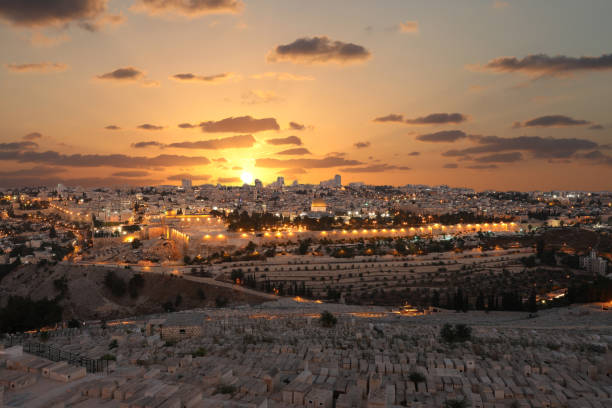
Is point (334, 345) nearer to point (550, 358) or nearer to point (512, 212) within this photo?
point (550, 358)

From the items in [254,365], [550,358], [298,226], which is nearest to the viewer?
[254,365]

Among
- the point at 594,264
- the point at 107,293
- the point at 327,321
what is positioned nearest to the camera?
the point at 327,321

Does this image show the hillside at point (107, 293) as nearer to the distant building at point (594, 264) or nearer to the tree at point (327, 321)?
the tree at point (327, 321)

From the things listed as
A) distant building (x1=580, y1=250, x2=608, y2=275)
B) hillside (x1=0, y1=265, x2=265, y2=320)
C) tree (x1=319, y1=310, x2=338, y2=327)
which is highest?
distant building (x1=580, y1=250, x2=608, y2=275)

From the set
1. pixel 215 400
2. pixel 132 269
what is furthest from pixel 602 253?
pixel 215 400

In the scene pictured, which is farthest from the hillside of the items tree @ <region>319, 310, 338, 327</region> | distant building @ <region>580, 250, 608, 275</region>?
distant building @ <region>580, 250, 608, 275</region>

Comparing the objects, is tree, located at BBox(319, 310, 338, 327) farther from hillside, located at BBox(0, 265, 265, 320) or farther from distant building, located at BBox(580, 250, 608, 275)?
distant building, located at BBox(580, 250, 608, 275)

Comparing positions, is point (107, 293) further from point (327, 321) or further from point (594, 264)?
point (594, 264)

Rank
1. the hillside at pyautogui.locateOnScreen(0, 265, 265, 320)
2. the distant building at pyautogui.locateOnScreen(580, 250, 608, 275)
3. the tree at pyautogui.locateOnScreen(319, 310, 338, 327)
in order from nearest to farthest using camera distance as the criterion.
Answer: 1. the tree at pyautogui.locateOnScreen(319, 310, 338, 327)
2. the hillside at pyautogui.locateOnScreen(0, 265, 265, 320)
3. the distant building at pyautogui.locateOnScreen(580, 250, 608, 275)

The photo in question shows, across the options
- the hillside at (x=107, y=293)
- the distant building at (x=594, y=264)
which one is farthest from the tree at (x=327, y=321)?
the distant building at (x=594, y=264)

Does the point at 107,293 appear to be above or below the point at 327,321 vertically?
below

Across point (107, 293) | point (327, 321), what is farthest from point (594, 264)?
point (107, 293)
